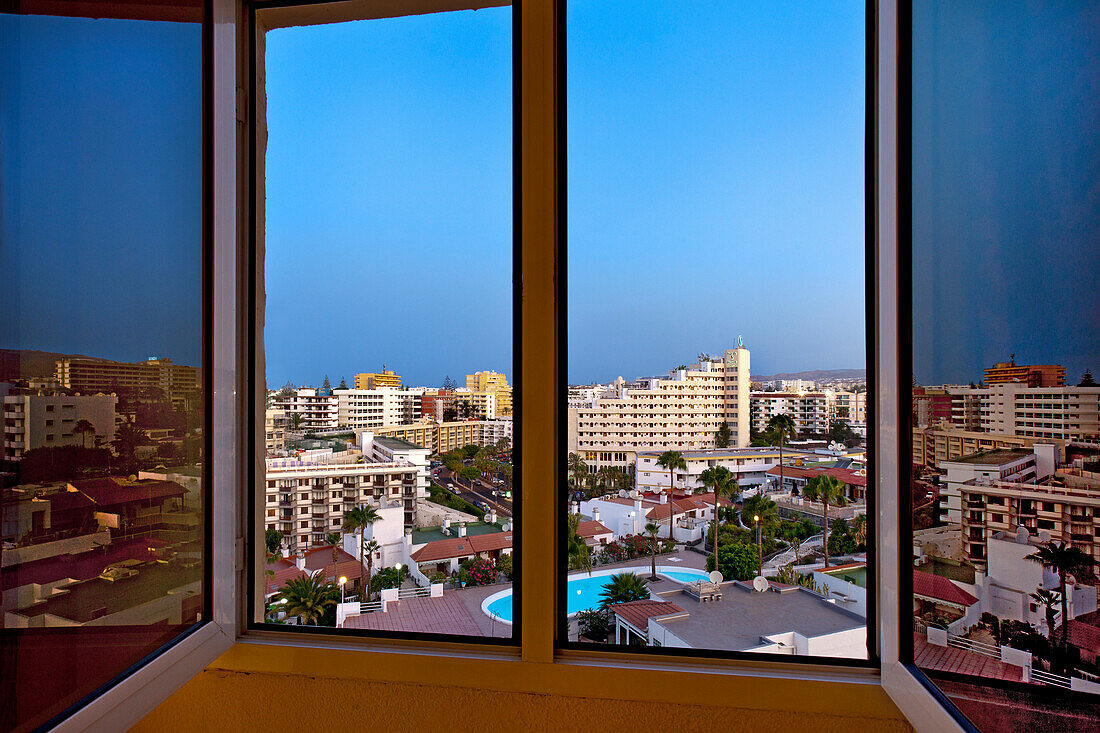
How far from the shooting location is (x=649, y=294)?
154 cm

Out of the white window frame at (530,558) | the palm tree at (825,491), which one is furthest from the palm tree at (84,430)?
the palm tree at (825,491)

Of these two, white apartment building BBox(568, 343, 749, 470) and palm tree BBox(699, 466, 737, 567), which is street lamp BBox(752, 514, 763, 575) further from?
white apartment building BBox(568, 343, 749, 470)

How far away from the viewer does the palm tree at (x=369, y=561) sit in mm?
1604

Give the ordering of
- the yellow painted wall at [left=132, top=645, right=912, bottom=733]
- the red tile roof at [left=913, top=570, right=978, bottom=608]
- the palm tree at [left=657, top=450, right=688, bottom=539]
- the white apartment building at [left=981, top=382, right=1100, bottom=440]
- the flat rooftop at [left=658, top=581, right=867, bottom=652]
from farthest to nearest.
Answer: the palm tree at [left=657, top=450, right=688, bottom=539] < the flat rooftop at [left=658, top=581, right=867, bottom=652] < the yellow painted wall at [left=132, top=645, right=912, bottom=733] < the red tile roof at [left=913, top=570, right=978, bottom=608] < the white apartment building at [left=981, top=382, right=1100, bottom=440]

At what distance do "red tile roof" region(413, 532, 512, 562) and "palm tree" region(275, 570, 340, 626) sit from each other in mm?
265

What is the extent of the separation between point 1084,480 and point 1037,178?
1.53 feet

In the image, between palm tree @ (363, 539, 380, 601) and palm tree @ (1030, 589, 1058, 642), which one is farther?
palm tree @ (363, 539, 380, 601)

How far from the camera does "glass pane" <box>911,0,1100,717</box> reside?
80 cm

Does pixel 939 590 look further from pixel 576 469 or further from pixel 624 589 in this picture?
pixel 576 469

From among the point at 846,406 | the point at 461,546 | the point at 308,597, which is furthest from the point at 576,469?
the point at 308,597

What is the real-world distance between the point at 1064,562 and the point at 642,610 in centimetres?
92

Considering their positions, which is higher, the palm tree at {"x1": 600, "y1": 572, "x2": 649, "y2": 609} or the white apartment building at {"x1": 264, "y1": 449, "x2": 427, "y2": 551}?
the white apartment building at {"x1": 264, "y1": 449, "x2": 427, "y2": 551}

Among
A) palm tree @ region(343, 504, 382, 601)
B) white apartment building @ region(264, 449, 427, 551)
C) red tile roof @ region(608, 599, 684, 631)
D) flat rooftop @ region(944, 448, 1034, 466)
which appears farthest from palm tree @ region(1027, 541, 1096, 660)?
palm tree @ region(343, 504, 382, 601)

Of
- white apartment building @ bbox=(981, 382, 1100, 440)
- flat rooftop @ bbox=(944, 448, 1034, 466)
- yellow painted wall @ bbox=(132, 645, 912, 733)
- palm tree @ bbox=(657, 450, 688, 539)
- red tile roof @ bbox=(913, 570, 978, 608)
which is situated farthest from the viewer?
palm tree @ bbox=(657, 450, 688, 539)
